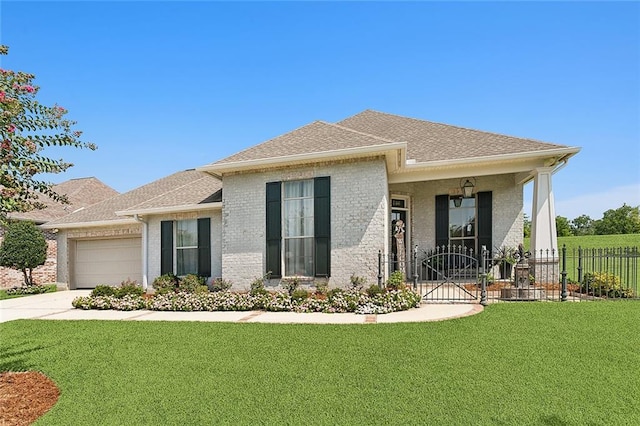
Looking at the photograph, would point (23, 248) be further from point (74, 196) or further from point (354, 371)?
point (354, 371)

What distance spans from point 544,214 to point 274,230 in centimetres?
811

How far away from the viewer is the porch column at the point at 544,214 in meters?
10.1

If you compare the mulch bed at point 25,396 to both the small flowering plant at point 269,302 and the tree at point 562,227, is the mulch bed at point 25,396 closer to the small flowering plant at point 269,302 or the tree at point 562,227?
the small flowering plant at point 269,302

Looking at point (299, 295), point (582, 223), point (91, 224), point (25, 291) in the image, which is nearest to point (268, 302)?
point (299, 295)

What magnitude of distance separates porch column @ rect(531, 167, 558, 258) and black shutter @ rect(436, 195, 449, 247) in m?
2.80

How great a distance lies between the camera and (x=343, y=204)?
9.66 meters

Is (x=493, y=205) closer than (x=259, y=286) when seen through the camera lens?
No

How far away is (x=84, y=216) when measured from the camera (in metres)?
15.8

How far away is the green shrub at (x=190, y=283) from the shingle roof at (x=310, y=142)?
400 centimetres

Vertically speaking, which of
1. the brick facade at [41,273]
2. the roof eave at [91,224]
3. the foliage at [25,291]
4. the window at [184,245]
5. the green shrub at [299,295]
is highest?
the roof eave at [91,224]

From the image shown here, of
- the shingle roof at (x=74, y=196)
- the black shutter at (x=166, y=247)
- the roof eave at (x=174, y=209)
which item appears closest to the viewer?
the roof eave at (x=174, y=209)

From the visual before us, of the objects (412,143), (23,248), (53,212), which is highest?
(412,143)

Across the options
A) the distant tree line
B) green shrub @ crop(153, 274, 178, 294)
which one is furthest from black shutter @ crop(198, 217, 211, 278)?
the distant tree line

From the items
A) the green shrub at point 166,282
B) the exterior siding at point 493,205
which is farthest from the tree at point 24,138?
the exterior siding at point 493,205
